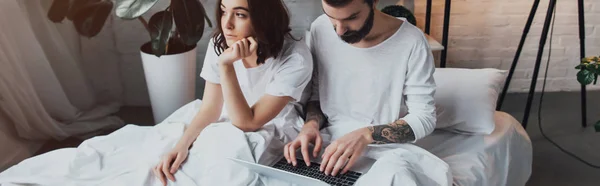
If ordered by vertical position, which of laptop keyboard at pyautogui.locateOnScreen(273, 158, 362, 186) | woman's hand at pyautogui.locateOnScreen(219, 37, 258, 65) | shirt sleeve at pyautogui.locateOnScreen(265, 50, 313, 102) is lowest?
laptop keyboard at pyautogui.locateOnScreen(273, 158, 362, 186)

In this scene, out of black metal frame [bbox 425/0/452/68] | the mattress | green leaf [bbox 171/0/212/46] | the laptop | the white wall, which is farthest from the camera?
the white wall

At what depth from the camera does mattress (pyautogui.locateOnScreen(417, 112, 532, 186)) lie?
1.34 meters

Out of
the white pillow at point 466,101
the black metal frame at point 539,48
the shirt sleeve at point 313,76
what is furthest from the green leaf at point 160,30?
the black metal frame at point 539,48

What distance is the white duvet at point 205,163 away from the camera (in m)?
1.15

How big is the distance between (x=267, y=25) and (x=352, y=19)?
7.9 inches

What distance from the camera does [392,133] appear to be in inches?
48.7

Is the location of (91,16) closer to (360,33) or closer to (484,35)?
(360,33)

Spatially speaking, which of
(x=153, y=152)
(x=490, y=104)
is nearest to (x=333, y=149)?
(x=153, y=152)

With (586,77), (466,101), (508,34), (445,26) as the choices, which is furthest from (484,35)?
(466,101)

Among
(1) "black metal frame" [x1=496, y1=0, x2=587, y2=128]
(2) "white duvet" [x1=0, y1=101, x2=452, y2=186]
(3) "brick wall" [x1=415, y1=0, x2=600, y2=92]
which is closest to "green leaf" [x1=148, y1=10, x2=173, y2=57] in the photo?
(2) "white duvet" [x1=0, y1=101, x2=452, y2=186]

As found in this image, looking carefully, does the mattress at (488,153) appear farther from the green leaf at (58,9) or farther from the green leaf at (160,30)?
the green leaf at (58,9)

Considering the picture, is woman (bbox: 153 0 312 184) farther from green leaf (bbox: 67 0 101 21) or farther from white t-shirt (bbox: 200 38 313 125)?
green leaf (bbox: 67 0 101 21)

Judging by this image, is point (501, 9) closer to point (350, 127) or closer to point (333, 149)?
point (350, 127)

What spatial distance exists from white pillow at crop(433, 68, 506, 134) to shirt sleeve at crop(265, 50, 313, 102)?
47 cm
